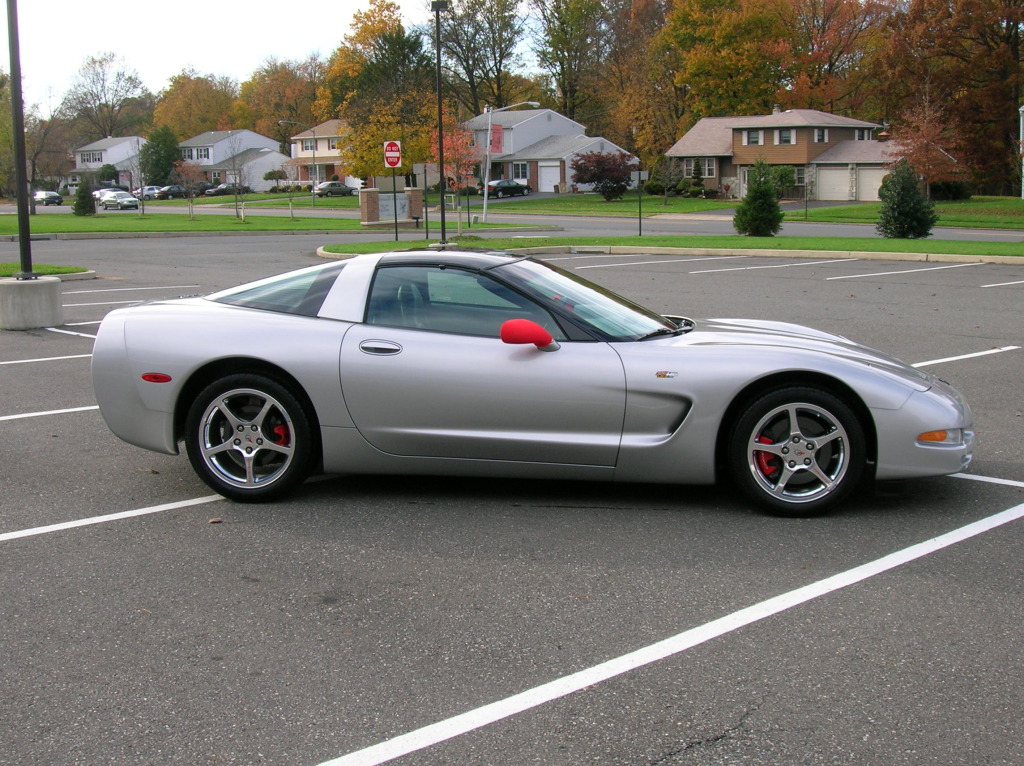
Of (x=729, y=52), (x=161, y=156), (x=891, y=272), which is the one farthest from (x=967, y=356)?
(x=161, y=156)

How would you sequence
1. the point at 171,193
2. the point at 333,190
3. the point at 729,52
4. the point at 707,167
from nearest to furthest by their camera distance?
the point at 707,167
the point at 729,52
the point at 333,190
the point at 171,193

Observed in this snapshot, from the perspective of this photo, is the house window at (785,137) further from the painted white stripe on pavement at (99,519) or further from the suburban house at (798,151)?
the painted white stripe on pavement at (99,519)

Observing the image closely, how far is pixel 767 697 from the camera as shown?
138 inches

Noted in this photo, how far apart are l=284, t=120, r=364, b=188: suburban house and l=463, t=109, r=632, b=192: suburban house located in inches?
708

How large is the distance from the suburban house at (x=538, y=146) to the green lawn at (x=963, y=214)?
29340mm

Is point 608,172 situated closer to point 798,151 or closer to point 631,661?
point 798,151

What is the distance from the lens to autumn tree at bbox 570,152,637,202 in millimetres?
70250

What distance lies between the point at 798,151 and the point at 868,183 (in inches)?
211

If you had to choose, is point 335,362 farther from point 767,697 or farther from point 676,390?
point 767,697

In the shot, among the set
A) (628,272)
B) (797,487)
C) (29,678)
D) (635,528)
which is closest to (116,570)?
(29,678)

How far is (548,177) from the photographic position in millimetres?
85250

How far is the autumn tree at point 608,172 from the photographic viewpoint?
7025 cm

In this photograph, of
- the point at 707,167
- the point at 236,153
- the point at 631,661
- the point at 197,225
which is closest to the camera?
the point at 631,661

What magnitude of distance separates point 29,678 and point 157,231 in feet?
126
